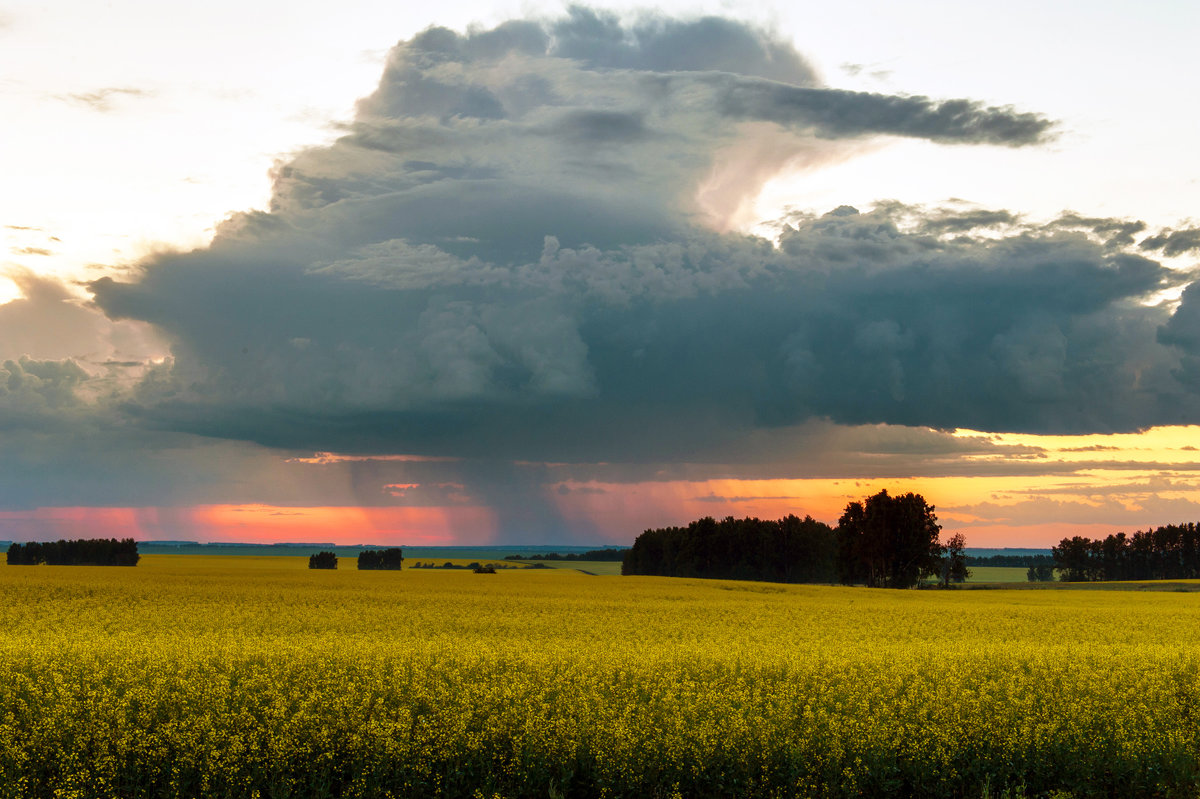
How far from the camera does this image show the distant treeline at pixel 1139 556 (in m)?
176

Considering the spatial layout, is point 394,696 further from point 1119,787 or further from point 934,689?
point 1119,787

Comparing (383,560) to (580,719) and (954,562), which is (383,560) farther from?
(580,719)

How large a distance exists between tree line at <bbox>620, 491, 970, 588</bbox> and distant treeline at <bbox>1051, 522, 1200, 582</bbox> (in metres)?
55.6

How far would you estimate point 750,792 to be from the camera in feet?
49.2

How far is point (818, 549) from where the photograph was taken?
6083 inches

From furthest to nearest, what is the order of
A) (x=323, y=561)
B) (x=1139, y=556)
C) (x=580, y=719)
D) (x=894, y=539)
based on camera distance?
(x=1139, y=556)
(x=323, y=561)
(x=894, y=539)
(x=580, y=719)

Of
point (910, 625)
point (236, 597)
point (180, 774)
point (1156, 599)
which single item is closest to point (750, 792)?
Answer: point (180, 774)

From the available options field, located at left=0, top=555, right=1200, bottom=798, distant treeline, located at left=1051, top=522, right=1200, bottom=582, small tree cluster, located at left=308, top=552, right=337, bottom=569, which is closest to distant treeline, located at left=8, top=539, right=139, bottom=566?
small tree cluster, located at left=308, top=552, right=337, bottom=569

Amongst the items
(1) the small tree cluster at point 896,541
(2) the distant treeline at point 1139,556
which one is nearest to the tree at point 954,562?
(1) the small tree cluster at point 896,541

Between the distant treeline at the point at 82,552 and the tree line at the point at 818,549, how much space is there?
3371 inches

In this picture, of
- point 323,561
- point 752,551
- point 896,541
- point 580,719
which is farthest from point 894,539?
point 580,719

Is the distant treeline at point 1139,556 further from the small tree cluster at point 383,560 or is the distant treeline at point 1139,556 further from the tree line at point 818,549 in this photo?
the small tree cluster at point 383,560

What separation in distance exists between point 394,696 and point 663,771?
5571mm

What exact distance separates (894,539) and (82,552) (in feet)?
410
